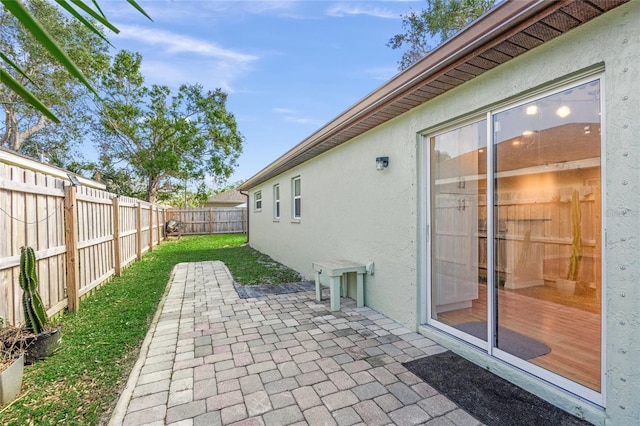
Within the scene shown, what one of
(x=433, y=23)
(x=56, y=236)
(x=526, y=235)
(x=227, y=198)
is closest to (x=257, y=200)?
(x=56, y=236)

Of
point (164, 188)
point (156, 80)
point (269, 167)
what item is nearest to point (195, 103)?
point (156, 80)

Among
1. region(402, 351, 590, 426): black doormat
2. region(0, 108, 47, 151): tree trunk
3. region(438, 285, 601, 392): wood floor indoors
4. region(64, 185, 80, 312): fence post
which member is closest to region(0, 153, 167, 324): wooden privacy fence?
region(64, 185, 80, 312): fence post

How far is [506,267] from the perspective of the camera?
3.43 m

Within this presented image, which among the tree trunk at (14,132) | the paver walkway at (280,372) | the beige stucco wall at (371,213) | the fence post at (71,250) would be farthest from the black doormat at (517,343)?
the tree trunk at (14,132)

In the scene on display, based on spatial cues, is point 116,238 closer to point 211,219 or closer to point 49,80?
point 211,219

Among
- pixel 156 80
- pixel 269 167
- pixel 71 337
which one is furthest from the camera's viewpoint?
pixel 156 80

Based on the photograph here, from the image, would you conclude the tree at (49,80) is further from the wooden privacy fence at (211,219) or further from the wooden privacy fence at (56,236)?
the wooden privacy fence at (56,236)

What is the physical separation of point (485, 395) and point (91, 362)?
12.0ft

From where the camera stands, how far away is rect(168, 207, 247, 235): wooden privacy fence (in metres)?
20.2

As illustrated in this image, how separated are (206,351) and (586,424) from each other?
330 cm

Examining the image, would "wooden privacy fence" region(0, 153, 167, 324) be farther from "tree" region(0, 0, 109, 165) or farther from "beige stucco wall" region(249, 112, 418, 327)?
"tree" region(0, 0, 109, 165)

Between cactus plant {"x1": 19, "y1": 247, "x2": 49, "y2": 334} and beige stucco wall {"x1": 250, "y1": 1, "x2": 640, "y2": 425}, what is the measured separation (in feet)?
13.0

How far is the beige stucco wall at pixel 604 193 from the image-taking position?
2.09 meters

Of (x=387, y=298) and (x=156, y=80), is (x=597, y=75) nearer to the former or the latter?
(x=387, y=298)
